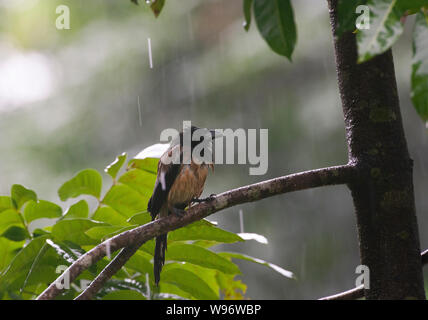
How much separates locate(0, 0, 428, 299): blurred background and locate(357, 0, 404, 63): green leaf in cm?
483

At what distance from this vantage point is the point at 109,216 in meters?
1.69

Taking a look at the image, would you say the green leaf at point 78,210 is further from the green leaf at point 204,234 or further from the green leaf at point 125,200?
the green leaf at point 204,234

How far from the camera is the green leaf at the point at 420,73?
0.70 metres

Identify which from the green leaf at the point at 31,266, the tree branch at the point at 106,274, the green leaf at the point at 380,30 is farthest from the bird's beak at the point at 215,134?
the green leaf at the point at 380,30

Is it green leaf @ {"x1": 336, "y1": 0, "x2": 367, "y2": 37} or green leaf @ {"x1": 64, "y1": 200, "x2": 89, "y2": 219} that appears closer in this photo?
green leaf @ {"x1": 336, "y1": 0, "x2": 367, "y2": 37}

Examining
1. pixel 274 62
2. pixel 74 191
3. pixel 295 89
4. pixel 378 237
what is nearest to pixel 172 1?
pixel 274 62

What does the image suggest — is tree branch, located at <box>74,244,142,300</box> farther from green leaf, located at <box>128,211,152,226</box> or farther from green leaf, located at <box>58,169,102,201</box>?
green leaf, located at <box>58,169,102,201</box>

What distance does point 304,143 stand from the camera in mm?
5957

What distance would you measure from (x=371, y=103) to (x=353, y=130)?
0.08m

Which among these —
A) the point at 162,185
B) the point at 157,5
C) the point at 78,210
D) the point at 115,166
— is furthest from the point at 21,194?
the point at 157,5

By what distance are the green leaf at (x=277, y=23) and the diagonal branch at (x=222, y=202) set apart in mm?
410

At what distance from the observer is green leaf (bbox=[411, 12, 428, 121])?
70 cm

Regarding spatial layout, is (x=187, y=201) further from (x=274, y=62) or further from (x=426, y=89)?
(x=274, y=62)

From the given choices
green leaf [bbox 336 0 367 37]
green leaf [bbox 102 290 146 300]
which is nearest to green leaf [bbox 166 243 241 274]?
green leaf [bbox 102 290 146 300]
